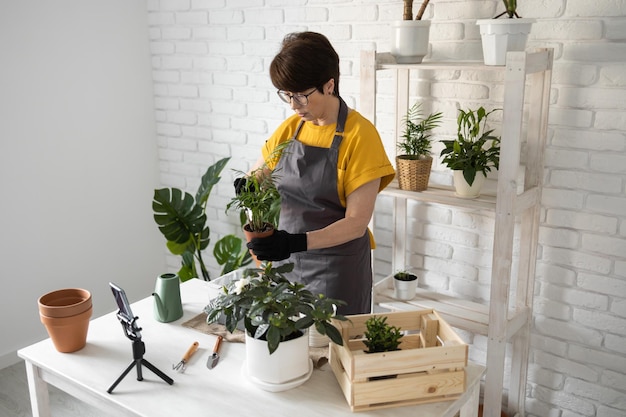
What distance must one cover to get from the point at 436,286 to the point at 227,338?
1.39 m

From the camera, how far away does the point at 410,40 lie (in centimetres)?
251

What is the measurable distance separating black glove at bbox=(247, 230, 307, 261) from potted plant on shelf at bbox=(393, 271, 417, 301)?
89 centimetres

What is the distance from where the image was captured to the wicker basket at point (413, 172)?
256 cm

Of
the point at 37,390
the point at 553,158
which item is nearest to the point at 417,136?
the point at 553,158

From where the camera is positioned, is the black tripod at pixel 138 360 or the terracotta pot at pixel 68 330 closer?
the black tripod at pixel 138 360

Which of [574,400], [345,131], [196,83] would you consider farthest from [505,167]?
[196,83]

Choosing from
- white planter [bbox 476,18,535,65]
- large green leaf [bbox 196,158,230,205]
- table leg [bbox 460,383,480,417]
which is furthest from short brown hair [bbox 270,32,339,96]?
large green leaf [bbox 196,158,230,205]

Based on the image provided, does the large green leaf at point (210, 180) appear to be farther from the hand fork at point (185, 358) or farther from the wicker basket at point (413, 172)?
the hand fork at point (185, 358)

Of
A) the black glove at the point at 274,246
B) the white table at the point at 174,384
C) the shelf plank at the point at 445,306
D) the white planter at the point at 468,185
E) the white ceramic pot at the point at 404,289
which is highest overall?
the white planter at the point at 468,185

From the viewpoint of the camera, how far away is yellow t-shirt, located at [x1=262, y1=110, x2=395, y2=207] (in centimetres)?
214

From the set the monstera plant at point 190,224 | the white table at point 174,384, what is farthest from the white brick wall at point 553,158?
the white table at point 174,384

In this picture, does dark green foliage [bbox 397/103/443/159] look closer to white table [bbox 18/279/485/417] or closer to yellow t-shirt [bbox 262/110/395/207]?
yellow t-shirt [bbox 262/110/395/207]

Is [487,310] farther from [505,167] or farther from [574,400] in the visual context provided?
[505,167]

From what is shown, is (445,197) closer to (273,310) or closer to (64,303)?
(273,310)
